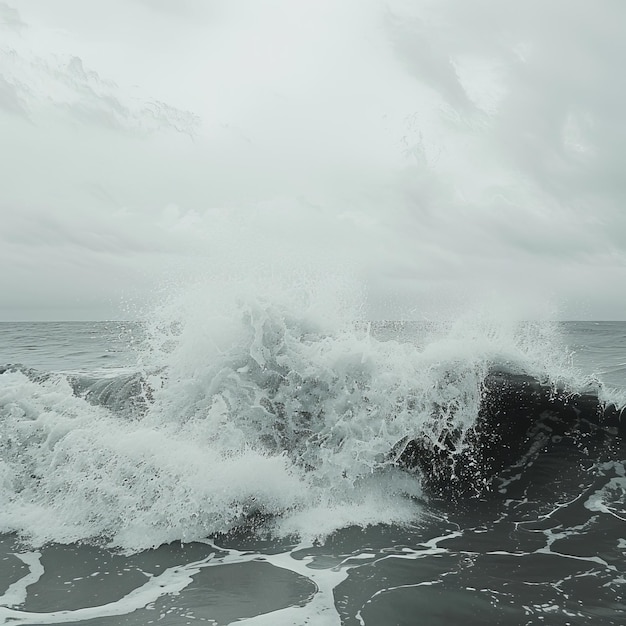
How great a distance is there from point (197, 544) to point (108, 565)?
2.82 ft

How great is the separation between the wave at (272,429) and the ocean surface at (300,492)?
0.03 meters

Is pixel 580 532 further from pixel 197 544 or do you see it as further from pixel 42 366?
pixel 42 366

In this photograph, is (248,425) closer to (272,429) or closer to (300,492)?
(272,429)

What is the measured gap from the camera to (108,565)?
458cm

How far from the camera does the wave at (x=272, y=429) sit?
215 inches

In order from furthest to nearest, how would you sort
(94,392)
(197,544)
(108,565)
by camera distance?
(94,392)
(197,544)
(108,565)

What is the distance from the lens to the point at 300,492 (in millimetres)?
5664

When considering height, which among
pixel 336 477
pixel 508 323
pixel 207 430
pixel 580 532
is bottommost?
pixel 580 532

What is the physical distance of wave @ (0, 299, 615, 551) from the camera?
545 cm

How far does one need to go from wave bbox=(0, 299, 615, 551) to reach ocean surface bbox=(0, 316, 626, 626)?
0.03 meters

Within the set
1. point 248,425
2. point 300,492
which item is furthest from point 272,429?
point 300,492

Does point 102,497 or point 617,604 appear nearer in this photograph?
point 617,604

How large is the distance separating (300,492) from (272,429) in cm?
117

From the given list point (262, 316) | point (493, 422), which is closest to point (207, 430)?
point (262, 316)
